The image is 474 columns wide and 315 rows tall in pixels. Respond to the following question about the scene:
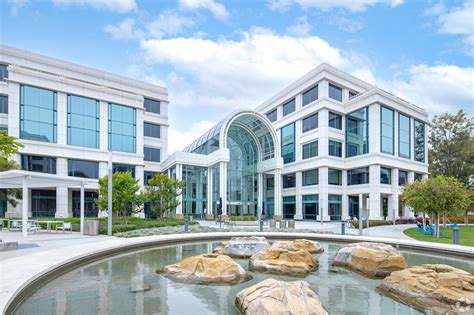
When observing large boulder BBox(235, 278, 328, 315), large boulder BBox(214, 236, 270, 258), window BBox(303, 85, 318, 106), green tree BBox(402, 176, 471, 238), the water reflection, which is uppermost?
window BBox(303, 85, 318, 106)

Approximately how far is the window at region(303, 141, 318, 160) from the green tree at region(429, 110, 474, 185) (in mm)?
22495

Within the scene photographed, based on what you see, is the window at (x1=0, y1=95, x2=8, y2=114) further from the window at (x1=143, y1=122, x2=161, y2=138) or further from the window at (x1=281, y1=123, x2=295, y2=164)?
the window at (x1=281, y1=123, x2=295, y2=164)

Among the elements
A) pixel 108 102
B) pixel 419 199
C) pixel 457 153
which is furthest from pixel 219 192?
pixel 457 153

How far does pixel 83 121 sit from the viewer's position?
35875 mm

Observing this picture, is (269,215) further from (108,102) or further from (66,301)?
(66,301)

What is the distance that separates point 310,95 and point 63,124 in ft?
105

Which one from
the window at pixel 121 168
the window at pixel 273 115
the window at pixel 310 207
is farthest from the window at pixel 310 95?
the window at pixel 121 168

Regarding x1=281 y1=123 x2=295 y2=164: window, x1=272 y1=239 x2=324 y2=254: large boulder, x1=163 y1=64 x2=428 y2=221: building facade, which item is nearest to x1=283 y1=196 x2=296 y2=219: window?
x1=163 y1=64 x2=428 y2=221: building facade

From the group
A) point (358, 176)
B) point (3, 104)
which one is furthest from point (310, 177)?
point (3, 104)

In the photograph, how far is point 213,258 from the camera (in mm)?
9414

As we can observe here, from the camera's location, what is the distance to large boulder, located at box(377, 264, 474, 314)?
21.9ft

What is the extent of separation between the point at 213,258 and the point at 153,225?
15023mm

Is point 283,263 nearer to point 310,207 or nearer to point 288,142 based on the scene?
point 310,207

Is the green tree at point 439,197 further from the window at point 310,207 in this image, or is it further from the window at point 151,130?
the window at point 151,130
